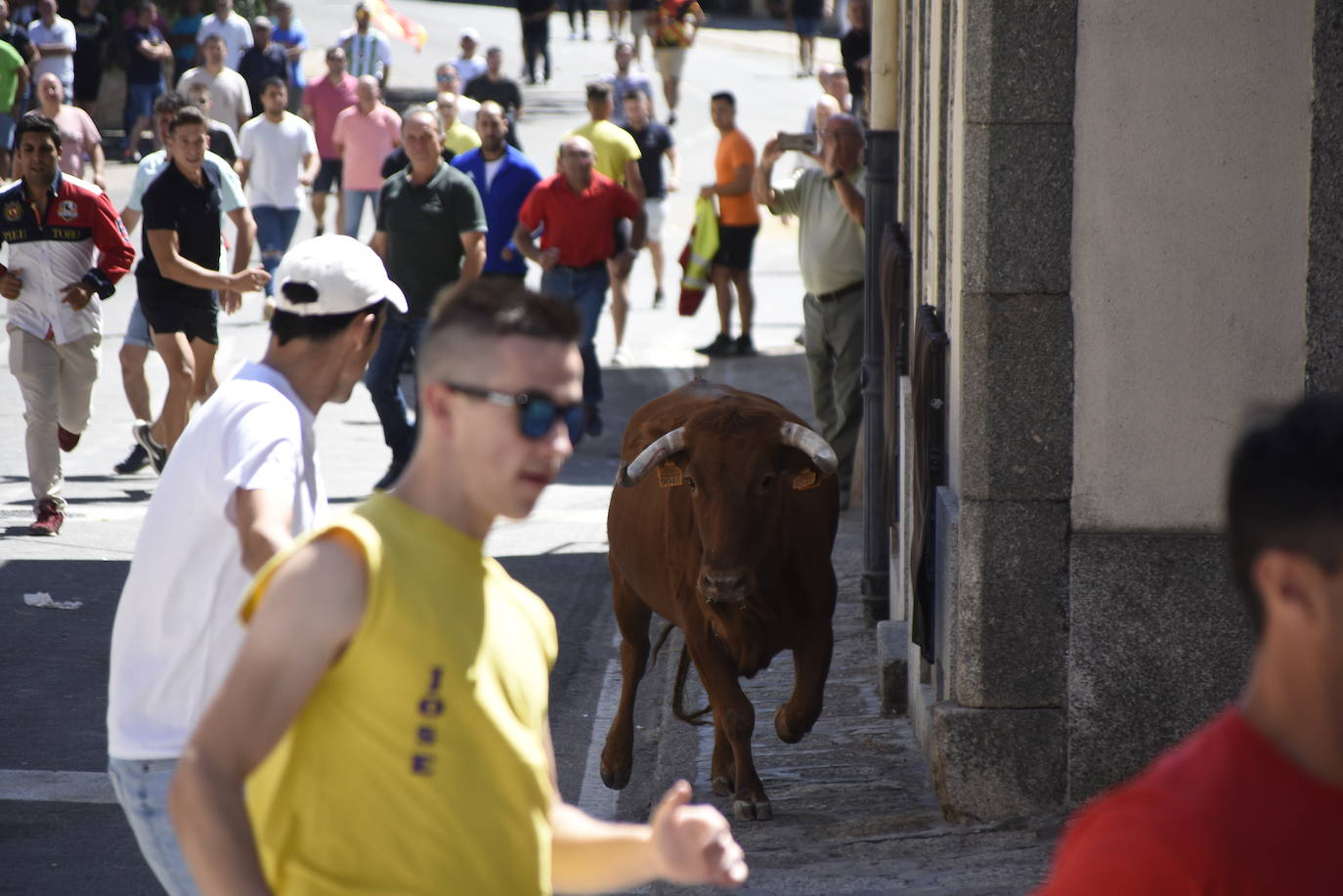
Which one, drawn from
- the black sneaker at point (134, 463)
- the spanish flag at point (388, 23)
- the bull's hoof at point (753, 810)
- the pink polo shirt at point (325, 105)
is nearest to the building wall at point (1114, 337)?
the bull's hoof at point (753, 810)

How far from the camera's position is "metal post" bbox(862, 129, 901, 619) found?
29.1 ft

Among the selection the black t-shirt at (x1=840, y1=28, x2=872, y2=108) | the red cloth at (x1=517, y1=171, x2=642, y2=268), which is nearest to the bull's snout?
the red cloth at (x1=517, y1=171, x2=642, y2=268)

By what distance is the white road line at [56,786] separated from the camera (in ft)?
22.0

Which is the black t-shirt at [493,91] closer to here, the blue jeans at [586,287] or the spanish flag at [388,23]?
the spanish flag at [388,23]

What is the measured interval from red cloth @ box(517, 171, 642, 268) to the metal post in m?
4.79

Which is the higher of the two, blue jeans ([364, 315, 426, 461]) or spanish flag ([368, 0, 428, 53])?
spanish flag ([368, 0, 428, 53])

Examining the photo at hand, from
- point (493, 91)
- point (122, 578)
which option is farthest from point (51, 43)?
point (122, 578)

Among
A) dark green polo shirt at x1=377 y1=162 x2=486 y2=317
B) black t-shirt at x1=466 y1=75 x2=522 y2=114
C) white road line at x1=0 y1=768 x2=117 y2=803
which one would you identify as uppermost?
black t-shirt at x1=466 y1=75 x2=522 y2=114

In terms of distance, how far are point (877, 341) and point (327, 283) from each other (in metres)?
5.91

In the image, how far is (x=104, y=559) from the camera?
10094 millimetres

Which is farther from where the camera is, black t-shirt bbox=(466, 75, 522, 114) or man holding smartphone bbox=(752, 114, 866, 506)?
black t-shirt bbox=(466, 75, 522, 114)

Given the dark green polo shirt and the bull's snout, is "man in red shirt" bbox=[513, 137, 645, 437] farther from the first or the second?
the bull's snout

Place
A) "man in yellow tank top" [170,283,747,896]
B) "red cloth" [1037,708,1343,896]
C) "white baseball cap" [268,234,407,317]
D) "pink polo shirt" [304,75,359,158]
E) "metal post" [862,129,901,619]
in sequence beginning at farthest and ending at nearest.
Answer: "pink polo shirt" [304,75,359,158] < "metal post" [862,129,901,619] < "white baseball cap" [268,234,407,317] < "man in yellow tank top" [170,283,747,896] < "red cloth" [1037,708,1343,896]

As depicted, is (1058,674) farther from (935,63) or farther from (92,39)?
(92,39)
